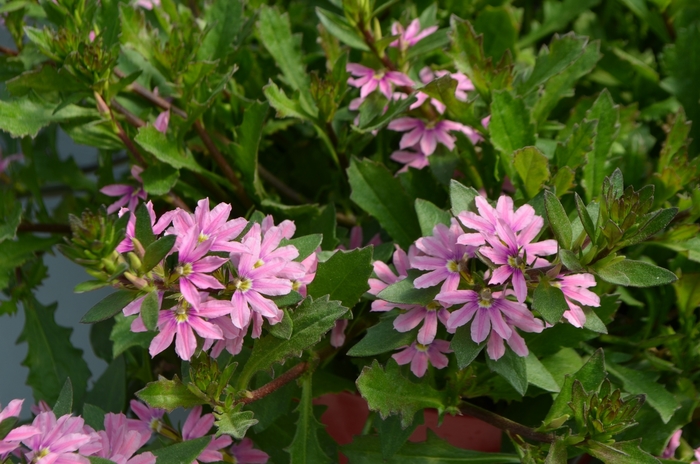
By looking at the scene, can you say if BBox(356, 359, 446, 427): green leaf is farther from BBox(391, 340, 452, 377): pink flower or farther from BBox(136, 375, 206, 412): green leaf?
BBox(136, 375, 206, 412): green leaf

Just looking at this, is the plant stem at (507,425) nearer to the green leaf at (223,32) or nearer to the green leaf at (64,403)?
the green leaf at (64,403)

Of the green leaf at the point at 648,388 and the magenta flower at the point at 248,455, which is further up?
the magenta flower at the point at 248,455

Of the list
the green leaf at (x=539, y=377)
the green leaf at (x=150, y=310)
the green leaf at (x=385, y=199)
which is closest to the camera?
the green leaf at (x=150, y=310)

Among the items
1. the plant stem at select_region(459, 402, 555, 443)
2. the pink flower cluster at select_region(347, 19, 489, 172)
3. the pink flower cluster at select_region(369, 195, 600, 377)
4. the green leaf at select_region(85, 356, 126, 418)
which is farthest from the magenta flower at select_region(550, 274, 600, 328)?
the green leaf at select_region(85, 356, 126, 418)

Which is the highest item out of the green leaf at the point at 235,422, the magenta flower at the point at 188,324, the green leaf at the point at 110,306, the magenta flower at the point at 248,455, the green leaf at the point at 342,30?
the green leaf at the point at 342,30

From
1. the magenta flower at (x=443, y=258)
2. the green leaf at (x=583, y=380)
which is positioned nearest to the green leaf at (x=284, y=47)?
the magenta flower at (x=443, y=258)

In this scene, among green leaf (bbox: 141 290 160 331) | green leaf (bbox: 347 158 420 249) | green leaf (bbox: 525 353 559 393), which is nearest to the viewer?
green leaf (bbox: 141 290 160 331)

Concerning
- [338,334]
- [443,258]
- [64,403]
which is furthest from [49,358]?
[443,258]

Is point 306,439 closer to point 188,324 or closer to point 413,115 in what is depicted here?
point 188,324
